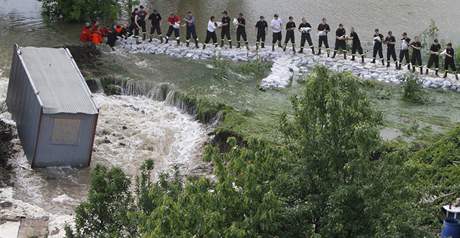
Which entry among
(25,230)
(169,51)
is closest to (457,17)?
(169,51)

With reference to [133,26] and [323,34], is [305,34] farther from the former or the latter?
[133,26]

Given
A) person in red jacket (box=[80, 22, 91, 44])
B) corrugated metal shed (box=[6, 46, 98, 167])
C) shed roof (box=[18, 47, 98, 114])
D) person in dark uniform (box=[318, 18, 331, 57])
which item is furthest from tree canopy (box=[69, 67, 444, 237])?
person in red jacket (box=[80, 22, 91, 44])

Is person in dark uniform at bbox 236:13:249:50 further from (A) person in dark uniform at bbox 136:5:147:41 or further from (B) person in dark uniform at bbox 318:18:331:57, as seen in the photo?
(A) person in dark uniform at bbox 136:5:147:41

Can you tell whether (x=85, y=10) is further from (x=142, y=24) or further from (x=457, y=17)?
(x=457, y=17)

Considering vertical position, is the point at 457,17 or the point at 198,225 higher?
the point at 457,17

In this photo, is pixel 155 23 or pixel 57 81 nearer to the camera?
pixel 57 81

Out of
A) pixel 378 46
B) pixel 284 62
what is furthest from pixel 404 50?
pixel 284 62

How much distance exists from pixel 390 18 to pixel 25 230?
71.8 ft

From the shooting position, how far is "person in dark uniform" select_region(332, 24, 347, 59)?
96.8 feet

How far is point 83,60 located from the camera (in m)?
28.9

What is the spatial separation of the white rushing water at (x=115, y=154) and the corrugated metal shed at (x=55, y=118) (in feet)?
1.20

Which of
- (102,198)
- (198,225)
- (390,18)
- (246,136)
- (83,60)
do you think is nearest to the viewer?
(198,225)

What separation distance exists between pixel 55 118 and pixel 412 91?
1139 centimetres

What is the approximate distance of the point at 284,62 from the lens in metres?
29.2
